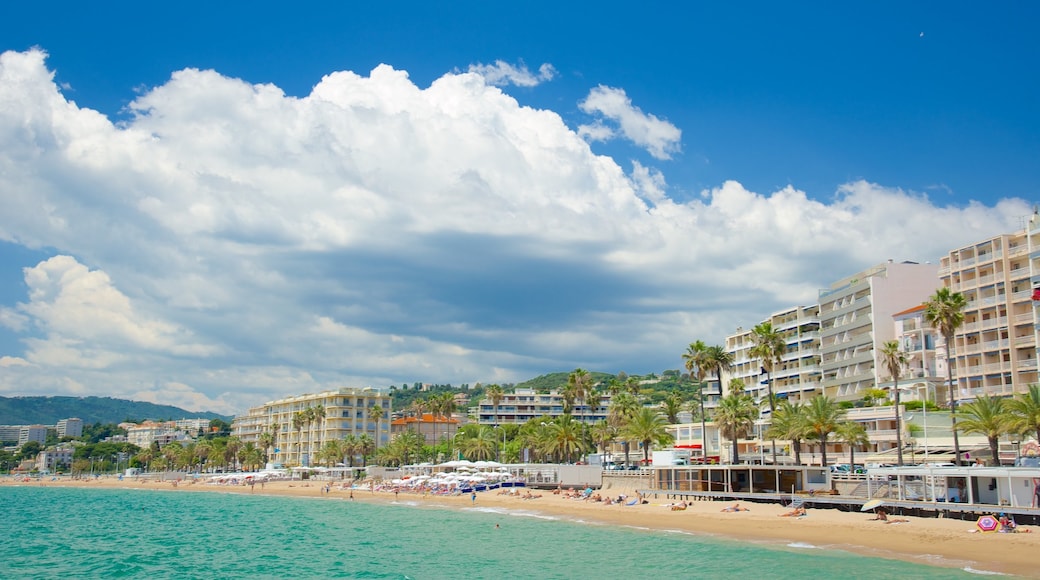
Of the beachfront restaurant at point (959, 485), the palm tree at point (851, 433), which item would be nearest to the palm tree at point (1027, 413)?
the beachfront restaurant at point (959, 485)

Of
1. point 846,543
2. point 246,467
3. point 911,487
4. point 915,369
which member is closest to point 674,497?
point 911,487

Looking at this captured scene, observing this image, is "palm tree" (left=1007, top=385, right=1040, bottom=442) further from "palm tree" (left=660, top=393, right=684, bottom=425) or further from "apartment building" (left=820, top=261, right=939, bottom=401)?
"palm tree" (left=660, top=393, right=684, bottom=425)

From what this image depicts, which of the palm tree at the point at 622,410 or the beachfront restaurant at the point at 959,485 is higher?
the palm tree at the point at 622,410

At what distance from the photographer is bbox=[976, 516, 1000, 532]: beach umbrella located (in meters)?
42.5

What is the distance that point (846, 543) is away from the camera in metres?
44.7

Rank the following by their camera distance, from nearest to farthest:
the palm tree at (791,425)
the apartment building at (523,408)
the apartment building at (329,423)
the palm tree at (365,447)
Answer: the palm tree at (791,425) → the palm tree at (365,447) → the apartment building at (329,423) → the apartment building at (523,408)

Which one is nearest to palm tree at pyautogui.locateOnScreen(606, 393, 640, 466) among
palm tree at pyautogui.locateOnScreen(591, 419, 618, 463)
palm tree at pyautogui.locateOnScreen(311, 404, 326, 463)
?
palm tree at pyautogui.locateOnScreen(591, 419, 618, 463)

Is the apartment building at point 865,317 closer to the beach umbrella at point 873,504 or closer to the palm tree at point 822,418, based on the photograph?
the palm tree at point 822,418

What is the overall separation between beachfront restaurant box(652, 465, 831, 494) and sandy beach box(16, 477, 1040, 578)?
1.93m

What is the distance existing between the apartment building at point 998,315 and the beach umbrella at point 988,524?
40661 mm

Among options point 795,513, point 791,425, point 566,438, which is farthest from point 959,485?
point 566,438

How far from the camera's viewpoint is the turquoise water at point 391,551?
129 feet

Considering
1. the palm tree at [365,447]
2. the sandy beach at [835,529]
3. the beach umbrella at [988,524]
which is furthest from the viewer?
the palm tree at [365,447]

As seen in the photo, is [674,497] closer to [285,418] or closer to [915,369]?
[915,369]
